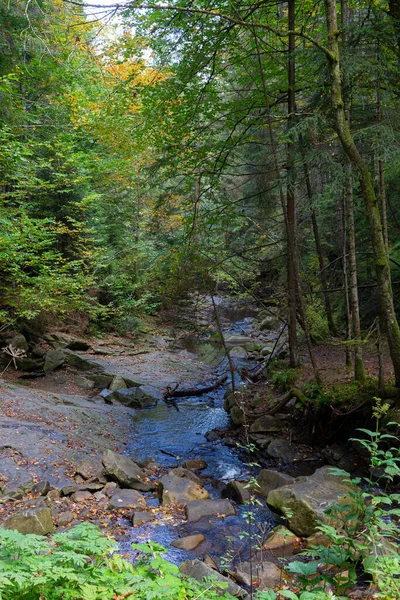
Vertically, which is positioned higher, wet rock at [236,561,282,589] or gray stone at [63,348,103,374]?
gray stone at [63,348,103,374]

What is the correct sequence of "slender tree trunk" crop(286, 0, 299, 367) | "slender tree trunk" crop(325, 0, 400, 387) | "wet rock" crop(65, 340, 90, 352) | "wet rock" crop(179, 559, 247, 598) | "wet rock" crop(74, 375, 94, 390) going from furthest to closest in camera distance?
"wet rock" crop(65, 340, 90, 352)
"wet rock" crop(74, 375, 94, 390)
"slender tree trunk" crop(286, 0, 299, 367)
"slender tree trunk" crop(325, 0, 400, 387)
"wet rock" crop(179, 559, 247, 598)

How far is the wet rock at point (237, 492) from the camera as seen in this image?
6.02 meters

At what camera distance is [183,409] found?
446 inches

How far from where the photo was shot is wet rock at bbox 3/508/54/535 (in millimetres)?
4335

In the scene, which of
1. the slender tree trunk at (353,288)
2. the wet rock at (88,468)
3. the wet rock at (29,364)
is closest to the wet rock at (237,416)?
the slender tree trunk at (353,288)

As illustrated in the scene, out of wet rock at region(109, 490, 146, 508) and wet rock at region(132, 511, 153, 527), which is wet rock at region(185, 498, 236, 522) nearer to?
wet rock at region(132, 511, 153, 527)

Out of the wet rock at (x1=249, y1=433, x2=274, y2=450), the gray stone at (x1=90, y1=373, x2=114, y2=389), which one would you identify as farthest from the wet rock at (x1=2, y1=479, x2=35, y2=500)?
the gray stone at (x1=90, y1=373, x2=114, y2=389)

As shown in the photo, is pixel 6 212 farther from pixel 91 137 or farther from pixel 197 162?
pixel 91 137

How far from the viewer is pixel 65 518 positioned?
5035mm

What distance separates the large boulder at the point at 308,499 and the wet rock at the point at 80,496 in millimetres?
2894

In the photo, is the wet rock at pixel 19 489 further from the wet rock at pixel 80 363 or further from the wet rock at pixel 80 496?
the wet rock at pixel 80 363

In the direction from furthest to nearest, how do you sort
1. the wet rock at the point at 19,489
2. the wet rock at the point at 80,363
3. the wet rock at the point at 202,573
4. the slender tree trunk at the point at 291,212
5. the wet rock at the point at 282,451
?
the wet rock at the point at 80,363, the slender tree trunk at the point at 291,212, the wet rock at the point at 282,451, the wet rock at the point at 19,489, the wet rock at the point at 202,573

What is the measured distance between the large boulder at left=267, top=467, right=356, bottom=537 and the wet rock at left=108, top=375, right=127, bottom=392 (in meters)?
7.66

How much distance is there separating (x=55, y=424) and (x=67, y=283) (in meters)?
4.08
